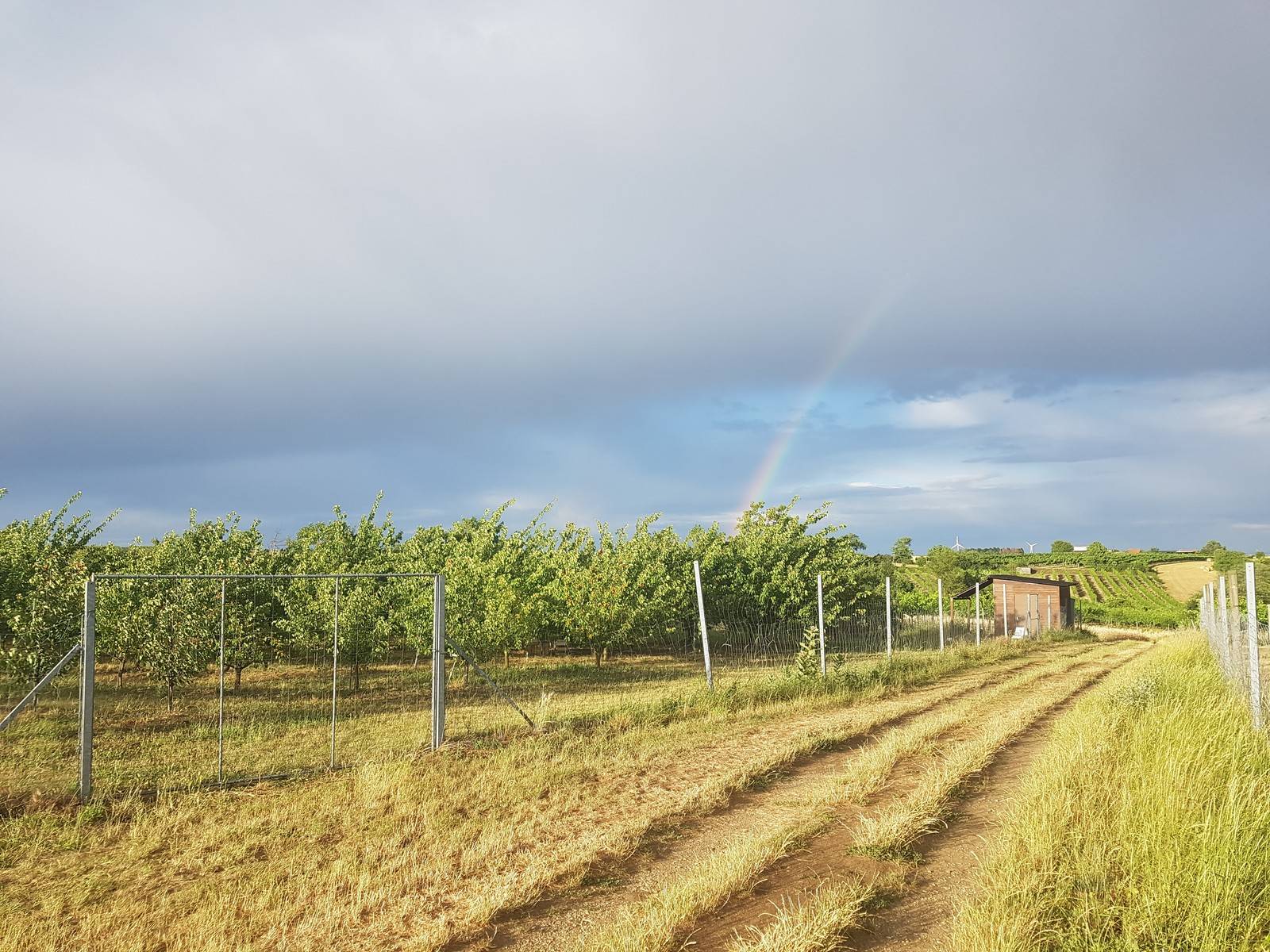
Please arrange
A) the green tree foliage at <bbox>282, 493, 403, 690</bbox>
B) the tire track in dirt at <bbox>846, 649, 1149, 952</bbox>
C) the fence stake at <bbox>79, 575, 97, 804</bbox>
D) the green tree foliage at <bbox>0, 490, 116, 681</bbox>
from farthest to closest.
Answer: the green tree foliage at <bbox>282, 493, 403, 690</bbox> → the green tree foliage at <bbox>0, 490, 116, 681</bbox> → the fence stake at <bbox>79, 575, 97, 804</bbox> → the tire track in dirt at <bbox>846, 649, 1149, 952</bbox>

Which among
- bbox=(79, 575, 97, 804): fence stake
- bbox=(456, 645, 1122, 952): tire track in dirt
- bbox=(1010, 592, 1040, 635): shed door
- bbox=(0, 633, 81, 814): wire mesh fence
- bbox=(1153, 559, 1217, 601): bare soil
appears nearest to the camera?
bbox=(456, 645, 1122, 952): tire track in dirt

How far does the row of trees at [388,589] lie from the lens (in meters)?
13.4

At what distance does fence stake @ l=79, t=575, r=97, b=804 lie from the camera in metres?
7.67

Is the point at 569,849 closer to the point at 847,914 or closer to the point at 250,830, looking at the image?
the point at 847,914

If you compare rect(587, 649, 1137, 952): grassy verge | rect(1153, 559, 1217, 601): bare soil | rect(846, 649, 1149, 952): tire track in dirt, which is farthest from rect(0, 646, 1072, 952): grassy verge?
rect(1153, 559, 1217, 601): bare soil

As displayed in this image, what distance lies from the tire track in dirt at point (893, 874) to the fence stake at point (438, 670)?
5060 millimetres

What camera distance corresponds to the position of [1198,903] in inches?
170

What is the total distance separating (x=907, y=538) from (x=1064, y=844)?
9078 centimetres

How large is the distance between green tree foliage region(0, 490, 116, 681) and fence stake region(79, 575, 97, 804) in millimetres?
5739

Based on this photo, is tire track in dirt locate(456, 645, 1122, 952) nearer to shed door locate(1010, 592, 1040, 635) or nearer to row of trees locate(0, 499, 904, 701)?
row of trees locate(0, 499, 904, 701)

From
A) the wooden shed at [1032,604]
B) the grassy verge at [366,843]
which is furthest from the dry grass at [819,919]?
the wooden shed at [1032,604]

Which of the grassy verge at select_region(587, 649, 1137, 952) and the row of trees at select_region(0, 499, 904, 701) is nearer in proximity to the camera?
the grassy verge at select_region(587, 649, 1137, 952)

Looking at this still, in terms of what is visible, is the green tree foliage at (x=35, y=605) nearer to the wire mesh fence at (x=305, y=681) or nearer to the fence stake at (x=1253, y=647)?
the wire mesh fence at (x=305, y=681)

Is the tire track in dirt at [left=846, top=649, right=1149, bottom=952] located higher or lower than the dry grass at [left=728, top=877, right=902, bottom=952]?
lower
